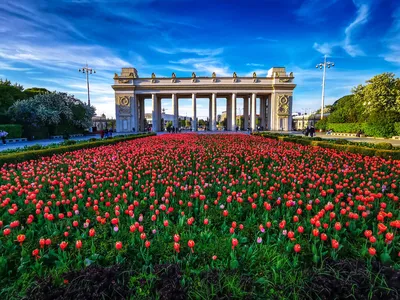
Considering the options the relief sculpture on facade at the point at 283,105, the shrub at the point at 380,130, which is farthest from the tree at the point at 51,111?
the shrub at the point at 380,130

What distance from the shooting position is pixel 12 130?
28.6m

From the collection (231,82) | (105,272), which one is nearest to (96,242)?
(105,272)

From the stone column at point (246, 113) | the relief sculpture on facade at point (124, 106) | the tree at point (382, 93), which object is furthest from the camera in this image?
the stone column at point (246, 113)

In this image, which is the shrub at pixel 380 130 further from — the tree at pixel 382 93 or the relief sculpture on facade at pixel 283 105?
the relief sculpture on facade at pixel 283 105

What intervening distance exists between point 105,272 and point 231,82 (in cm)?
5910

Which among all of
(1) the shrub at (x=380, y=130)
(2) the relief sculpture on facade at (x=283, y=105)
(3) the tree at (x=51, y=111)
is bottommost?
(1) the shrub at (x=380, y=130)

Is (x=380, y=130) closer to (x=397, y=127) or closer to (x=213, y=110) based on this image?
(x=397, y=127)

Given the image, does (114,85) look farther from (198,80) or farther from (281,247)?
(281,247)

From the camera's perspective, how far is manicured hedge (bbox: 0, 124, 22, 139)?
27.9 metres

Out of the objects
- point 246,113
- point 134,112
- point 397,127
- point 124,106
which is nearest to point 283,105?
point 246,113

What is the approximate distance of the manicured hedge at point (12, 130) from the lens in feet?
91.5

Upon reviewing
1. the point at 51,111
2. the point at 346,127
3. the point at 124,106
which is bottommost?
the point at 346,127

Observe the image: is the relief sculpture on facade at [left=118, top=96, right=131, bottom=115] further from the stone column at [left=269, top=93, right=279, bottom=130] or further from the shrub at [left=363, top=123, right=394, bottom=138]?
the shrub at [left=363, top=123, right=394, bottom=138]

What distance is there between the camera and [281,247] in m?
2.82
